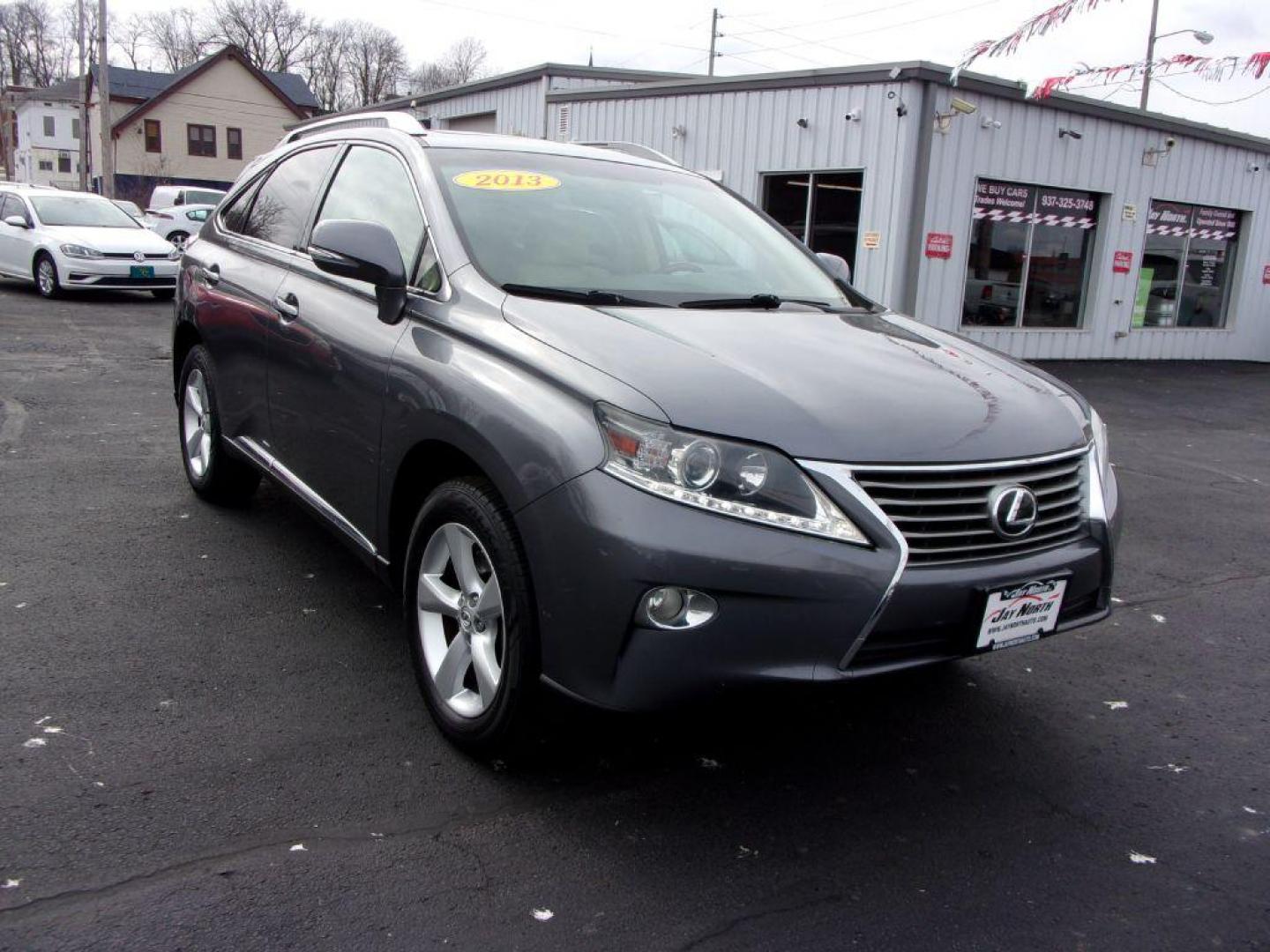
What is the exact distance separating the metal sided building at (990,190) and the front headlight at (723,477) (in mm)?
11475

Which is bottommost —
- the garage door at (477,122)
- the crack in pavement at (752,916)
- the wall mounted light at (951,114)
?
the crack in pavement at (752,916)

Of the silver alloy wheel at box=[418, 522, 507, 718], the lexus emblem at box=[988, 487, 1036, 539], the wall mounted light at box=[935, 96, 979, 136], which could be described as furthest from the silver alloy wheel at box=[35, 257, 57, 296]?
the lexus emblem at box=[988, 487, 1036, 539]

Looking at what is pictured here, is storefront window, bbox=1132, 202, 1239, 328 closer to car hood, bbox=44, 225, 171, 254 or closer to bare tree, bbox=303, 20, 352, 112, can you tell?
car hood, bbox=44, 225, 171, 254

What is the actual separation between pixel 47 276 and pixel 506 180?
1450cm

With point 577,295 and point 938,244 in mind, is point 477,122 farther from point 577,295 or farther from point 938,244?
point 577,295

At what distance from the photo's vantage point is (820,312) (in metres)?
3.68

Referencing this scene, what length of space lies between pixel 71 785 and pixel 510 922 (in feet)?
4.15

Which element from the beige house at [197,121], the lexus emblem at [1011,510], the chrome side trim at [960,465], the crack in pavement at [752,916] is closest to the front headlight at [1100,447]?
the chrome side trim at [960,465]

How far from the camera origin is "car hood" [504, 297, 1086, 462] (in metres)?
2.60

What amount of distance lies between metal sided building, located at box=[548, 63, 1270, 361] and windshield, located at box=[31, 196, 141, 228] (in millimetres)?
7013

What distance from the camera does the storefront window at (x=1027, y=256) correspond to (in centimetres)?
1481

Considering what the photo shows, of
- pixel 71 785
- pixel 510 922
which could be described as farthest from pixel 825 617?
pixel 71 785

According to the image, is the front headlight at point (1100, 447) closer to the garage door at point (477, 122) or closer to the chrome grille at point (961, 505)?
the chrome grille at point (961, 505)

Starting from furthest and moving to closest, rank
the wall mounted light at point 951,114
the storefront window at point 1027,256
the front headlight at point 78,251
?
the front headlight at point 78,251 < the storefront window at point 1027,256 < the wall mounted light at point 951,114
